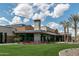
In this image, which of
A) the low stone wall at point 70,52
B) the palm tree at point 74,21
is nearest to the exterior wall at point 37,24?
the palm tree at point 74,21

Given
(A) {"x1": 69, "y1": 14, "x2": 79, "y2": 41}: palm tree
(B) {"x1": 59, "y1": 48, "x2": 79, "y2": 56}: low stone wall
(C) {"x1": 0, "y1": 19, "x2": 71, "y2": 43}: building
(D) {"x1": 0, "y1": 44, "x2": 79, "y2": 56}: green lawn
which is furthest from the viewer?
(C) {"x1": 0, "y1": 19, "x2": 71, "y2": 43}: building

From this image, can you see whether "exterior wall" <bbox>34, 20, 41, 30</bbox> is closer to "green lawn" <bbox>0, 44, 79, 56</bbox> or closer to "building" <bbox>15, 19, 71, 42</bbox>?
"building" <bbox>15, 19, 71, 42</bbox>

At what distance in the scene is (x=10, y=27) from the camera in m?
96.5

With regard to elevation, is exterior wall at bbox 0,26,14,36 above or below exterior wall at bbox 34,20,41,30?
below

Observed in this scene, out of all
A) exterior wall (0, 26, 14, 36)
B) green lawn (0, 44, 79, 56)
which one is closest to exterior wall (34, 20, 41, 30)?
green lawn (0, 44, 79, 56)

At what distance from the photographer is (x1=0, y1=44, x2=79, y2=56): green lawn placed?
316ft

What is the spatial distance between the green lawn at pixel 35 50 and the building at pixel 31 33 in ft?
1.09

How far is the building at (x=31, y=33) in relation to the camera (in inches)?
3792

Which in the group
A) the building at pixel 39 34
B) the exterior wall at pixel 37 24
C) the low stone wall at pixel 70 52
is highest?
the exterior wall at pixel 37 24

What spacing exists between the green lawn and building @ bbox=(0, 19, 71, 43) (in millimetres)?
331

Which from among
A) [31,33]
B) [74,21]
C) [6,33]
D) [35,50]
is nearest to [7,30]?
[6,33]

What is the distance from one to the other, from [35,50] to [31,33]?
926mm

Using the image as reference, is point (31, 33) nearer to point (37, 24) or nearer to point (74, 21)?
point (37, 24)

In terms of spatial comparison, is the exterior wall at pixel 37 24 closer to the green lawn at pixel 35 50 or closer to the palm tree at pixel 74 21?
the green lawn at pixel 35 50
